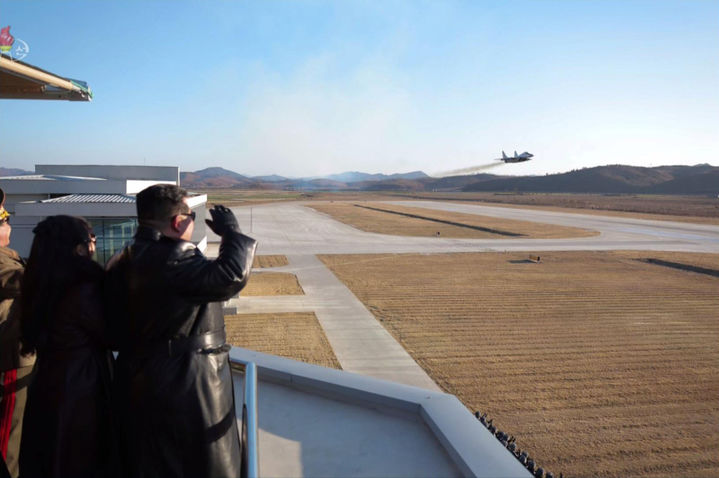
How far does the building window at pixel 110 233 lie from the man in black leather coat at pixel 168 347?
14.7 m

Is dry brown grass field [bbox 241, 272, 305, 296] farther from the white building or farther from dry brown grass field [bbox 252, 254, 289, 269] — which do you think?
the white building

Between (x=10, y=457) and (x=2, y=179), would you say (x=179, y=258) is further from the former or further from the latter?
(x=2, y=179)

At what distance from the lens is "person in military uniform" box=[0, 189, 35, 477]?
3027 mm

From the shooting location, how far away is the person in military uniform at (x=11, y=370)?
3027mm

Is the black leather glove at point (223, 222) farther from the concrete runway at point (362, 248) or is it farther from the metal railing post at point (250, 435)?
the concrete runway at point (362, 248)

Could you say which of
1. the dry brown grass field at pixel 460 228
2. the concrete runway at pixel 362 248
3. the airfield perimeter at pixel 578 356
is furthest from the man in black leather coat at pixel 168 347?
the dry brown grass field at pixel 460 228

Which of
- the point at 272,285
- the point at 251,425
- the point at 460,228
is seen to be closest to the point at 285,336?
the point at 272,285

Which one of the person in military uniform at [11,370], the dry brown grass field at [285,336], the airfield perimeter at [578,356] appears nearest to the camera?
the person in military uniform at [11,370]

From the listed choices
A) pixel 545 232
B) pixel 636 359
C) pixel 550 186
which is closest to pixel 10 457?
pixel 636 359

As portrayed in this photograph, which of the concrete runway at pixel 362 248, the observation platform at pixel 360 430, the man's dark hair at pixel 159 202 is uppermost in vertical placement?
the man's dark hair at pixel 159 202

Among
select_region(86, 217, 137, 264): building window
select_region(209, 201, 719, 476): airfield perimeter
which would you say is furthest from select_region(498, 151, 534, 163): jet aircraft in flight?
select_region(86, 217, 137, 264): building window

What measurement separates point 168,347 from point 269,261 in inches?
1026

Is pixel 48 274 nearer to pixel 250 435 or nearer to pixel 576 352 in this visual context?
pixel 250 435

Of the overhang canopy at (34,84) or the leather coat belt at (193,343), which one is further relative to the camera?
the overhang canopy at (34,84)
